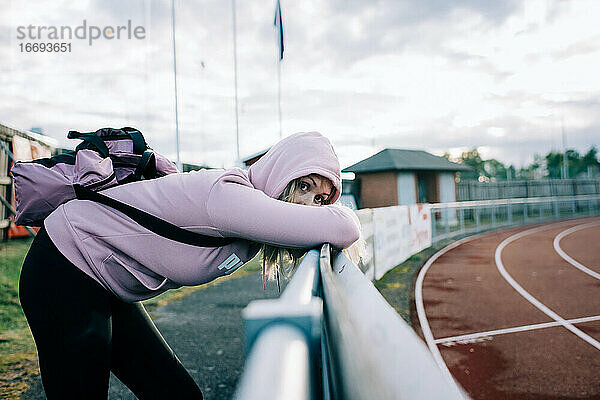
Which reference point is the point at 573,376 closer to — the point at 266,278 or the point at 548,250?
the point at 266,278

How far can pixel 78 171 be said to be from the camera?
170 centimetres

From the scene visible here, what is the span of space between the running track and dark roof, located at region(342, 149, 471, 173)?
17.0m

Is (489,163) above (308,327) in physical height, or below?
above

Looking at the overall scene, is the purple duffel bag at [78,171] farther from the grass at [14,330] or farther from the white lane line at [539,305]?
the white lane line at [539,305]

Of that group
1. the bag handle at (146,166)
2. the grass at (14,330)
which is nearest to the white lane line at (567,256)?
the grass at (14,330)

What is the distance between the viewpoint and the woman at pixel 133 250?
1.56m

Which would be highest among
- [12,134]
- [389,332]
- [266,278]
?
[12,134]

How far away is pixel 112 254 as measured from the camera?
1649mm

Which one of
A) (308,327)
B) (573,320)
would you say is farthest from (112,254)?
(573,320)

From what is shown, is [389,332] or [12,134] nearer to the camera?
[389,332]

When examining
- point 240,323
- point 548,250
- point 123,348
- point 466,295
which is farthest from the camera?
point 548,250

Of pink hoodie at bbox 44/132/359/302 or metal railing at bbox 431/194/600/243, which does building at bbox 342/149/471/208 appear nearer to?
metal railing at bbox 431/194/600/243

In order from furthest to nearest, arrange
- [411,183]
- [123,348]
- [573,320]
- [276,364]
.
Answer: [411,183]
[573,320]
[123,348]
[276,364]

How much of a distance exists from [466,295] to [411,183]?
2316 centimetres
